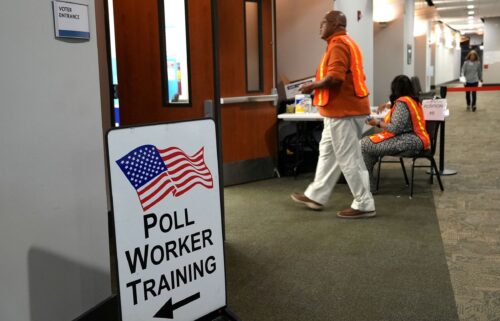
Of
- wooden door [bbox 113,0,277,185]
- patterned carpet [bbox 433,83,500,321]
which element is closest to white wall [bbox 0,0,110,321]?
wooden door [bbox 113,0,277,185]

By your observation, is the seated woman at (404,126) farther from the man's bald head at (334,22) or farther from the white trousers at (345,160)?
the man's bald head at (334,22)

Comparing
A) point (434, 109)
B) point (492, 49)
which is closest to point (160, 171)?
point (434, 109)

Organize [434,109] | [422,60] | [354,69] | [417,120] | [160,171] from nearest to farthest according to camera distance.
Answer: [160,171] < [354,69] < [417,120] < [434,109] < [422,60]

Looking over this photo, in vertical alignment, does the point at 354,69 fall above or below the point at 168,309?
above

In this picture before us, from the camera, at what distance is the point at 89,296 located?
2459 mm

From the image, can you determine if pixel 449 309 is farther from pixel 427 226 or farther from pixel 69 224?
pixel 69 224

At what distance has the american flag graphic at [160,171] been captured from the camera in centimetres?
190

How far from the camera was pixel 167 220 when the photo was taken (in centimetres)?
200

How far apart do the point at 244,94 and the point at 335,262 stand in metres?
2.81

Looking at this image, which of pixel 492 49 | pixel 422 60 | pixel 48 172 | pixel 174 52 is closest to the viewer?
pixel 48 172

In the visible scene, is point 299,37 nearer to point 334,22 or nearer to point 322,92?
point 334,22

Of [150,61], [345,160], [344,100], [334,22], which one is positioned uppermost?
[334,22]

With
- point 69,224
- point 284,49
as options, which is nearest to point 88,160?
point 69,224

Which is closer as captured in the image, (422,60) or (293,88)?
(293,88)
